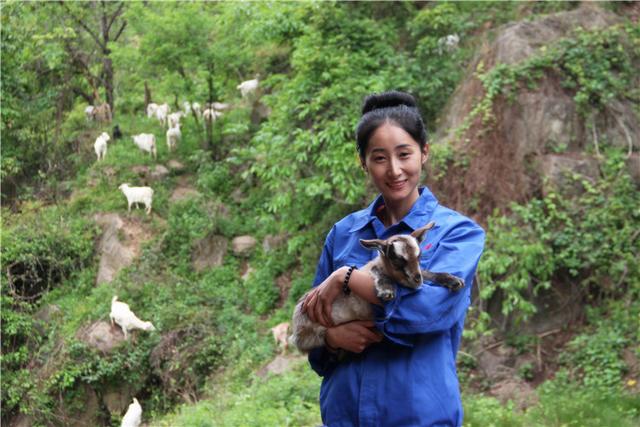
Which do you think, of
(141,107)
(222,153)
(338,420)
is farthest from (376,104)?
(141,107)

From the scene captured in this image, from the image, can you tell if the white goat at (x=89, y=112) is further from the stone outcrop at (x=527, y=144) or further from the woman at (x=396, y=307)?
the woman at (x=396, y=307)

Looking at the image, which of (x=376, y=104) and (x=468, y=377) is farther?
(x=468, y=377)

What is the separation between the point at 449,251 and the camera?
2.45m

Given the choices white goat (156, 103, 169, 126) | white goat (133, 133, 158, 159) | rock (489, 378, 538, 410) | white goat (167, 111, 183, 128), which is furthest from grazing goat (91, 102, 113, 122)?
rock (489, 378, 538, 410)

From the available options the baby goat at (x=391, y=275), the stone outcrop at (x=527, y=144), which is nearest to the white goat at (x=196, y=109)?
the stone outcrop at (x=527, y=144)

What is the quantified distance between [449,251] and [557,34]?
8831 millimetres

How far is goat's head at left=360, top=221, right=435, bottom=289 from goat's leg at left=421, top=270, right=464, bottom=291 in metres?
0.04

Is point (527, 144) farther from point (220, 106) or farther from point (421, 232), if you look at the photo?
point (220, 106)

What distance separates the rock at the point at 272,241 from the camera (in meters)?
14.3

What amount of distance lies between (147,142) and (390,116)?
51.3ft

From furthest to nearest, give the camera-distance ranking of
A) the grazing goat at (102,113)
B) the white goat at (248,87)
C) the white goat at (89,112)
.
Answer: the grazing goat at (102,113) < the white goat at (89,112) < the white goat at (248,87)

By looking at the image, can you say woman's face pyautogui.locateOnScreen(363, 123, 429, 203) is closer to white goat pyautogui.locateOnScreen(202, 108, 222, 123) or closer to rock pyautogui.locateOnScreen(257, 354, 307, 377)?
rock pyautogui.locateOnScreen(257, 354, 307, 377)

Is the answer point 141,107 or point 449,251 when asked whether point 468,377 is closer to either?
point 449,251

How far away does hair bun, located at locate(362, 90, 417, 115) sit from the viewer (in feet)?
8.97
